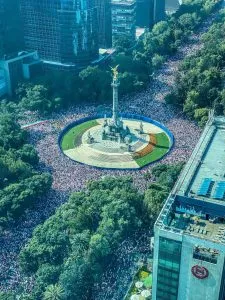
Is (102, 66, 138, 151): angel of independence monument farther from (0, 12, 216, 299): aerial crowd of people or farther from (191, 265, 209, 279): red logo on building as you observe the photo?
(191, 265, 209, 279): red logo on building

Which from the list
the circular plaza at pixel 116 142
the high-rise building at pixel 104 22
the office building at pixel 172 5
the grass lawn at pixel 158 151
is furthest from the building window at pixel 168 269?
the office building at pixel 172 5

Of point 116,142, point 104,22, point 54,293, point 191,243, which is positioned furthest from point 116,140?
point 191,243

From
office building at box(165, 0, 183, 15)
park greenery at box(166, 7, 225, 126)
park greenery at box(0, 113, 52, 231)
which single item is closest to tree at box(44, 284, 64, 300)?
park greenery at box(0, 113, 52, 231)

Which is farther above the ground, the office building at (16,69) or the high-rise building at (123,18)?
the high-rise building at (123,18)

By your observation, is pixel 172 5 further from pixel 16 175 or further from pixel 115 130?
pixel 16 175

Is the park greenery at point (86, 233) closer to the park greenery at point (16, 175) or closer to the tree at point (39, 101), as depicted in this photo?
the park greenery at point (16, 175)

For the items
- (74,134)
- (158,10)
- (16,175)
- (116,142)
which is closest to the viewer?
(16,175)
